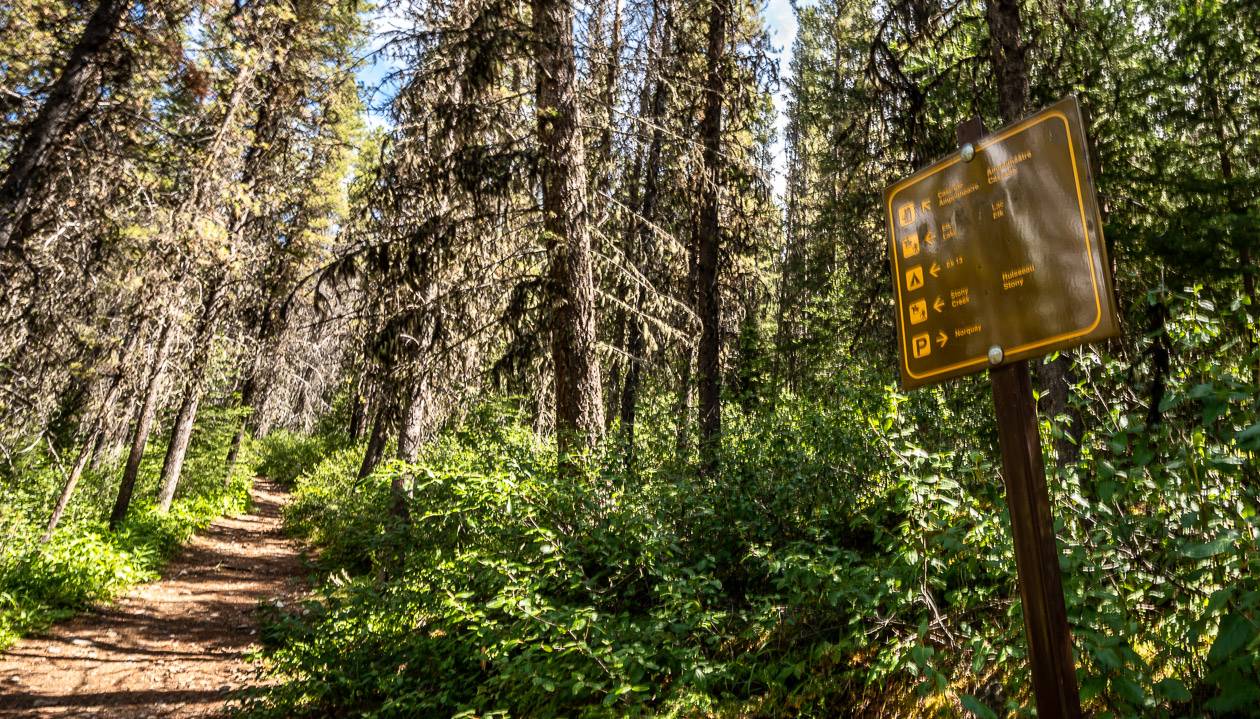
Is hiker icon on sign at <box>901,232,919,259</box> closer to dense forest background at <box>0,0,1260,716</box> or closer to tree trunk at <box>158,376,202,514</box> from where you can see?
dense forest background at <box>0,0,1260,716</box>

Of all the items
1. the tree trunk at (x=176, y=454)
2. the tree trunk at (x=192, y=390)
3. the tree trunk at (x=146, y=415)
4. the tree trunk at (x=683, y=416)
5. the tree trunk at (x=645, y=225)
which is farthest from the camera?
the tree trunk at (x=176, y=454)

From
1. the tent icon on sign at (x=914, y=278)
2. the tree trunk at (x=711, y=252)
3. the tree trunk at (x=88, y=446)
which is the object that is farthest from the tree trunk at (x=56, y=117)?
the tent icon on sign at (x=914, y=278)

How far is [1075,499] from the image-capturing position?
2.81m

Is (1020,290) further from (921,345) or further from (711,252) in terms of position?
(711,252)

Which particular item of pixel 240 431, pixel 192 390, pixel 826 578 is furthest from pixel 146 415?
pixel 826 578

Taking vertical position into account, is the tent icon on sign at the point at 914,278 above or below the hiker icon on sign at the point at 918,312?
above

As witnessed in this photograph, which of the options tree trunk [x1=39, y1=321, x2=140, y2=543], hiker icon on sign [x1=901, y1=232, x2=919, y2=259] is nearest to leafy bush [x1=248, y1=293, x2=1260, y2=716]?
hiker icon on sign [x1=901, y1=232, x2=919, y2=259]

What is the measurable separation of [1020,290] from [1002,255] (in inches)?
5.9

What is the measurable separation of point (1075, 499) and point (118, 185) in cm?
929

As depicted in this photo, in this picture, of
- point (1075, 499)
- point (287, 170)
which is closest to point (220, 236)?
point (287, 170)

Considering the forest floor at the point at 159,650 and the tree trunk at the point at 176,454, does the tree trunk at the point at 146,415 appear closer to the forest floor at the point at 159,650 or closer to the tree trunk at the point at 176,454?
the tree trunk at the point at 176,454

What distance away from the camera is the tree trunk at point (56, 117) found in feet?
18.6

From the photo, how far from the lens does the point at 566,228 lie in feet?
22.2

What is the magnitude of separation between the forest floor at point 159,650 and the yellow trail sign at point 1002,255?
638 cm
